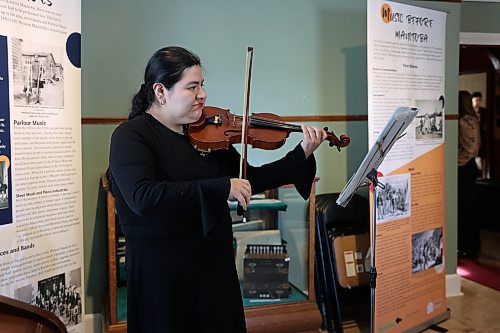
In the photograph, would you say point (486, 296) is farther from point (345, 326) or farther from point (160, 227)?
point (160, 227)

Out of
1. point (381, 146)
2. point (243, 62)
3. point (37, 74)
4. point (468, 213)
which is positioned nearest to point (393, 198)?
point (381, 146)

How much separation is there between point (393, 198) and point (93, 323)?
5.67ft

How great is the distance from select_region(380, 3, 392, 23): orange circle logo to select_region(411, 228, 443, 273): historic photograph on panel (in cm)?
119

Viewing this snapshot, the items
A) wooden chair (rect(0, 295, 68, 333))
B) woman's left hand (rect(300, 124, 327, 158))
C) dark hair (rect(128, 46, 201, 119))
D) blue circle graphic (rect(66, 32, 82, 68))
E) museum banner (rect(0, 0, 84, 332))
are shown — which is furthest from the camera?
blue circle graphic (rect(66, 32, 82, 68))

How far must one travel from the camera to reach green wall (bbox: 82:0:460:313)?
2.88 metres

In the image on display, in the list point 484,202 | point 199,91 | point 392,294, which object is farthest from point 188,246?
point 484,202

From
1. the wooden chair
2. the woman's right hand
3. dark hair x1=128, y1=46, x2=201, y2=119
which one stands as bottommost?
the wooden chair

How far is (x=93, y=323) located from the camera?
290 centimetres

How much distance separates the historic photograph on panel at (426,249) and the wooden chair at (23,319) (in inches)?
95.9

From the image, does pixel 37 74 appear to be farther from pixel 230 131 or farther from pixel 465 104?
pixel 465 104

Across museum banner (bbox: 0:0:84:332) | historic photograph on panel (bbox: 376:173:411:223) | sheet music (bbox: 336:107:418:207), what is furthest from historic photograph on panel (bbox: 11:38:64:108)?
historic photograph on panel (bbox: 376:173:411:223)

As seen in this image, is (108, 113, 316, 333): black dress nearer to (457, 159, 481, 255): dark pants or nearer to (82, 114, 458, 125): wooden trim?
(82, 114, 458, 125): wooden trim

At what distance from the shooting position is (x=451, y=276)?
3.72 metres

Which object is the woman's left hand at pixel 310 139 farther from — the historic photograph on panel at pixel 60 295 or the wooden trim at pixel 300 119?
the wooden trim at pixel 300 119
